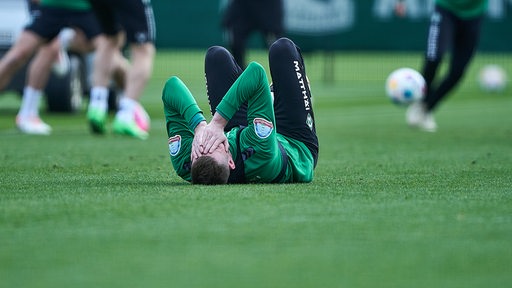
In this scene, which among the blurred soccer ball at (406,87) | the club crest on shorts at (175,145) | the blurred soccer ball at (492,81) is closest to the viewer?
the club crest on shorts at (175,145)

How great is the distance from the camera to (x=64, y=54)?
13133 mm

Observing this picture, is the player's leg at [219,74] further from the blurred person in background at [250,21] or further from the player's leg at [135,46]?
the blurred person in background at [250,21]

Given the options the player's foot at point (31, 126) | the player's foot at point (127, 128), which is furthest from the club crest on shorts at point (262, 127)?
the player's foot at point (31, 126)

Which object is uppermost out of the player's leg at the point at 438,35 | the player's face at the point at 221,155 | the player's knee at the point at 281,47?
the player's knee at the point at 281,47

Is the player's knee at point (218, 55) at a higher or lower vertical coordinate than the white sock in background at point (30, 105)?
higher

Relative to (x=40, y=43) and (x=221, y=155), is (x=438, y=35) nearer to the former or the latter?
(x=40, y=43)

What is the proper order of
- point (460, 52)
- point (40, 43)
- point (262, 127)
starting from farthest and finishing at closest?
point (460, 52), point (40, 43), point (262, 127)

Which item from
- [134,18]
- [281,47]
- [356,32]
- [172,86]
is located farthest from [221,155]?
[356,32]

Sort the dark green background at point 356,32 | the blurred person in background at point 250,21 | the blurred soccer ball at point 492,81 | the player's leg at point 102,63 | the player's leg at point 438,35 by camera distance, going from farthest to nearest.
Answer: the dark green background at point 356,32 → the blurred soccer ball at point 492,81 → the blurred person in background at point 250,21 → the player's leg at point 438,35 → the player's leg at point 102,63

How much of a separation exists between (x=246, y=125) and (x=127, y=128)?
424cm

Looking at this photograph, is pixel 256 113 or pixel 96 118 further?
pixel 96 118

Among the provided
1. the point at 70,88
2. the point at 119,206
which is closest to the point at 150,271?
the point at 119,206

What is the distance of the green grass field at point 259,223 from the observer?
145 inches

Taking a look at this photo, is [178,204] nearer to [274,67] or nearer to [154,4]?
[274,67]
